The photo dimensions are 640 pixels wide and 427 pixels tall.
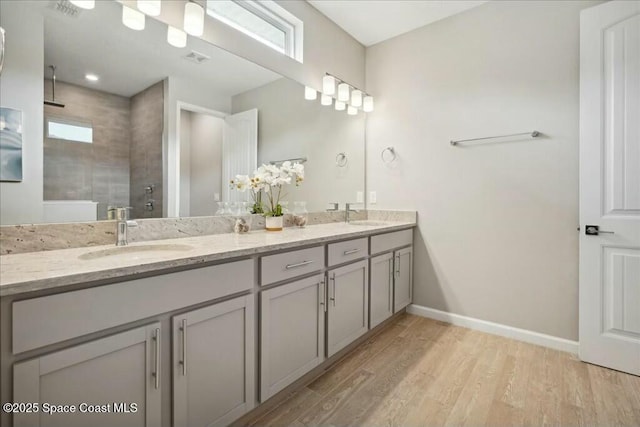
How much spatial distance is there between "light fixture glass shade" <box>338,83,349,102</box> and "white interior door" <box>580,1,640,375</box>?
1667 millimetres

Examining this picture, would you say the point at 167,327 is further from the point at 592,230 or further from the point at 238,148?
the point at 592,230

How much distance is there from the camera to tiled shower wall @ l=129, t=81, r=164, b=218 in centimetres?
158

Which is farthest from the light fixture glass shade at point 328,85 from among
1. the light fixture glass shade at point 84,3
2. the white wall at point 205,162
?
the light fixture glass shade at point 84,3

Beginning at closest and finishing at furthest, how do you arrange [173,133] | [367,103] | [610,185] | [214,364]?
[214,364] < [173,133] < [610,185] < [367,103]

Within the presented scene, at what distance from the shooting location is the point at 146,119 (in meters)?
1.64

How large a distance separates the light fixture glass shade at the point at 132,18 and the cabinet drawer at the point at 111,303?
4.23 feet

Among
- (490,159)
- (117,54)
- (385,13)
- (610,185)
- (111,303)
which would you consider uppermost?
(385,13)

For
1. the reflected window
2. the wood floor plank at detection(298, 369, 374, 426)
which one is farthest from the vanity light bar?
the wood floor plank at detection(298, 369, 374, 426)

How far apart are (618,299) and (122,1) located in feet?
10.5

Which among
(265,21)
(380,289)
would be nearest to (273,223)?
(380,289)

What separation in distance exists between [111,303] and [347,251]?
130 centimetres

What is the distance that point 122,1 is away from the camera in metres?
1.51

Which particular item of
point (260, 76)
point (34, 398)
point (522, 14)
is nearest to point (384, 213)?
point (260, 76)

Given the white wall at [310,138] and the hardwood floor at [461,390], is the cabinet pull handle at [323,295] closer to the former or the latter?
the hardwood floor at [461,390]
